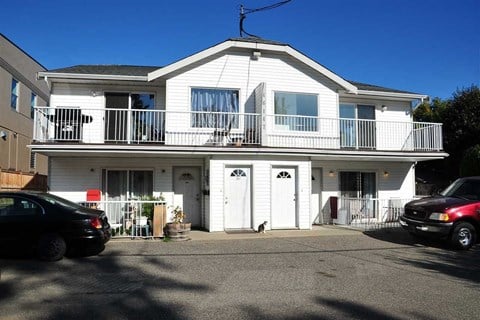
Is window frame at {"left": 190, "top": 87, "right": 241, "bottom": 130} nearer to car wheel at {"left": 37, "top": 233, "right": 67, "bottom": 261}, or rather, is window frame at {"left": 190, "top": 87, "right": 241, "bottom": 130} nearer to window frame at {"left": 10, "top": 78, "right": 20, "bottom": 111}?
car wheel at {"left": 37, "top": 233, "right": 67, "bottom": 261}

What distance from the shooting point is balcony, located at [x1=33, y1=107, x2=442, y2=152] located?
13.8 meters

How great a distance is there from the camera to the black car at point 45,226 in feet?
29.2

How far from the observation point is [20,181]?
22.0 metres

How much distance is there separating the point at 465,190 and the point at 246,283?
326 inches

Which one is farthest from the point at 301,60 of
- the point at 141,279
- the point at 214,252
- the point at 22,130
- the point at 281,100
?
the point at 22,130

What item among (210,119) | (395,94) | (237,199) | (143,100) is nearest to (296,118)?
(210,119)

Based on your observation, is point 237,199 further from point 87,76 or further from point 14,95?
point 14,95

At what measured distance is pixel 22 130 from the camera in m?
24.5

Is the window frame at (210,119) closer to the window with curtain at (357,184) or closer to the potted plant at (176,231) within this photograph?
the potted plant at (176,231)

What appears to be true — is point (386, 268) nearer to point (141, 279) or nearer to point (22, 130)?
point (141, 279)

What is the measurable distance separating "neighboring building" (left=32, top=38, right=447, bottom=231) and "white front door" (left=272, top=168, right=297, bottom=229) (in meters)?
0.03

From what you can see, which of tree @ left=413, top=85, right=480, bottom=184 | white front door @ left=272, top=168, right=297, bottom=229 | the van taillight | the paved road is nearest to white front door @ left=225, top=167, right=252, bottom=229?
white front door @ left=272, top=168, right=297, bottom=229

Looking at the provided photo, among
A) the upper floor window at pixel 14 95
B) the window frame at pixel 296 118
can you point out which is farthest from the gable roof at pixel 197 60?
the upper floor window at pixel 14 95

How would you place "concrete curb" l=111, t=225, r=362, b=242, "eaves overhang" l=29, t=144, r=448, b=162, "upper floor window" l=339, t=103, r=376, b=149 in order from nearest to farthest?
"concrete curb" l=111, t=225, r=362, b=242 → "eaves overhang" l=29, t=144, r=448, b=162 → "upper floor window" l=339, t=103, r=376, b=149
